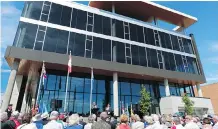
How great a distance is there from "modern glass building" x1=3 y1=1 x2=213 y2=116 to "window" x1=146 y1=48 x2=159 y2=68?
10 cm

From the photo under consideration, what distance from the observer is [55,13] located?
1803 cm

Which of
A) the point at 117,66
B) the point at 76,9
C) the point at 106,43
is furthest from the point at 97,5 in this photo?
the point at 117,66

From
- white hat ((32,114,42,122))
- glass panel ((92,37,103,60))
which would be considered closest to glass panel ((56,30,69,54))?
glass panel ((92,37,103,60))

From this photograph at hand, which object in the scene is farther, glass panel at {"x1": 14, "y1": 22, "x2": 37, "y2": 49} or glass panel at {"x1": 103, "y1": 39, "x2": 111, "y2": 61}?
glass panel at {"x1": 103, "y1": 39, "x2": 111, "y2": 61}

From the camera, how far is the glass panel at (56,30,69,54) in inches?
669

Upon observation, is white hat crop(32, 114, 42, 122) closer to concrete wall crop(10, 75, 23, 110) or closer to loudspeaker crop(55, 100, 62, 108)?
loudspeaker crop(55, 100, 62, 108)

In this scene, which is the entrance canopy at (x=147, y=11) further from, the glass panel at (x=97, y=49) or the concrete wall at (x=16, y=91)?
the concrete wall at (x=16, y=91)

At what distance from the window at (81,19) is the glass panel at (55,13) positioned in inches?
78.4

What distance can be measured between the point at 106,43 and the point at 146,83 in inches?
311

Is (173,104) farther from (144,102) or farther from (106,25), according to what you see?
(106,25)

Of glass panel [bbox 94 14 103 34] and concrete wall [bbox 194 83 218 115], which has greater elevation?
glass panel [bbox 94 14 103 34]

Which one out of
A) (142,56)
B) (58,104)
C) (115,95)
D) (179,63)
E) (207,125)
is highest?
(142,56)

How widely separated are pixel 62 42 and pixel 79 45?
1731 mm

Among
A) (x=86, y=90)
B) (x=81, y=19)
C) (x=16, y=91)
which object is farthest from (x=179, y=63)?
(x=16, y=91)
